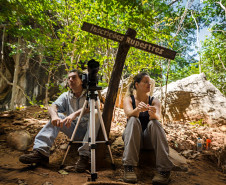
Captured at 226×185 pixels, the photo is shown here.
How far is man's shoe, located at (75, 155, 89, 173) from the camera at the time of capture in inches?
85.0

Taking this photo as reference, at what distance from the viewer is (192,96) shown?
20.9ft

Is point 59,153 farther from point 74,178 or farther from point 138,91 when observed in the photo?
point 138,91

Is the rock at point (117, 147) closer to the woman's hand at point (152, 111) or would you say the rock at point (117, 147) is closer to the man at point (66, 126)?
the man at point (66, 126)

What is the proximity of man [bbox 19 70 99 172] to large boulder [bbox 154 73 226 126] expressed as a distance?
493cm

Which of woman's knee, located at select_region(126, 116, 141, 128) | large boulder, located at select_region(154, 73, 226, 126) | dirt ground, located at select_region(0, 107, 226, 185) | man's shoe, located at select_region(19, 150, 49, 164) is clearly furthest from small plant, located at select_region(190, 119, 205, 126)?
man's shoe, located at select_region(19, 150, 49, 164)

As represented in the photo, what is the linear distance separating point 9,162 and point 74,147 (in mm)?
997

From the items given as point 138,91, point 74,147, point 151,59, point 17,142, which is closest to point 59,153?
point 74,147

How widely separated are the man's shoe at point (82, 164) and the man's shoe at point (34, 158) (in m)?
0.45

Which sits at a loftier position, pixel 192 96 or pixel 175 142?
pixel 192 96

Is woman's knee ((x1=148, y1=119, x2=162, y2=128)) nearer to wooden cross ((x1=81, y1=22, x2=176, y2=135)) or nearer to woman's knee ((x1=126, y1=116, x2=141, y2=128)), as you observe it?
woman's knee ((x1=126, y1=116, x2=141, y2=128))

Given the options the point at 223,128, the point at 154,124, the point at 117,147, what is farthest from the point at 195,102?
the point at 154,124

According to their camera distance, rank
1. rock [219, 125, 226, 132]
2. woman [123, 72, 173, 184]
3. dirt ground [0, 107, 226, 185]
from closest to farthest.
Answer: dirt ground [0, 107, 226, 185]
woman [123, 72, 173, 184]
rock [219, 125, 226, 132]

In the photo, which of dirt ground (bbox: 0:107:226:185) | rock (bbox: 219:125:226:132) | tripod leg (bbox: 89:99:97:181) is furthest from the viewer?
rock (bbox: 219:125:226:132)

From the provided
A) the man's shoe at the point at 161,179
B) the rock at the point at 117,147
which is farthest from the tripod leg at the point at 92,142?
the rock at the point at 117,147
